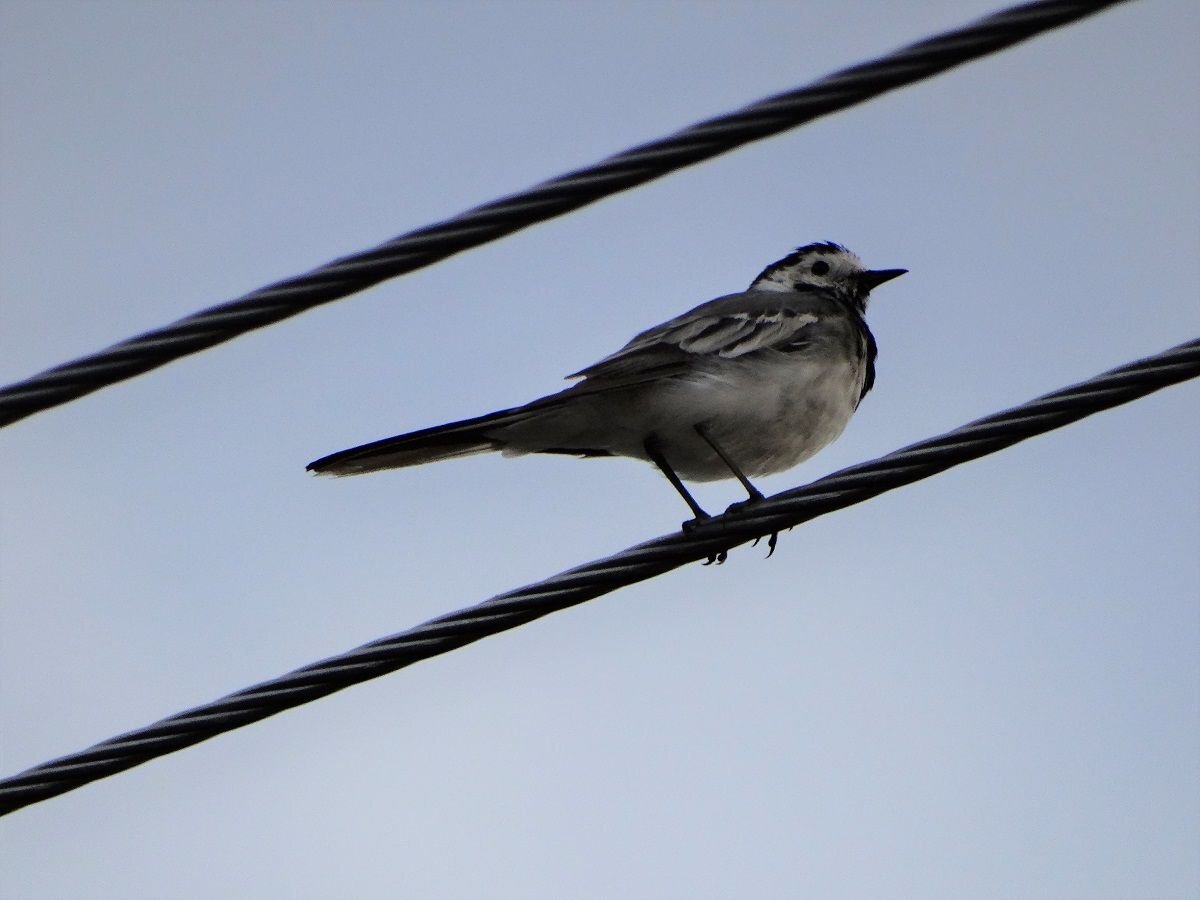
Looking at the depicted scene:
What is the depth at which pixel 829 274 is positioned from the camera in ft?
30.8

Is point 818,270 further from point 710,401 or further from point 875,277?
point 710,401

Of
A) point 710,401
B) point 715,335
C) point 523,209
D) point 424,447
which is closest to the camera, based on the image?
point 523,209

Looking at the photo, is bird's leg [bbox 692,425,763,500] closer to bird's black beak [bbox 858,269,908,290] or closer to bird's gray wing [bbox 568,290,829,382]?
bird's gray wing [bbox 568,290,829,382]

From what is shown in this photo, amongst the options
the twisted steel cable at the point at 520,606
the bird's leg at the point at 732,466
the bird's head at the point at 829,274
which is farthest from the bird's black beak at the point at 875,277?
the twisted steel cable at the point at 520,606

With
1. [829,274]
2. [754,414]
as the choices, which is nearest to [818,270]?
[829,274]

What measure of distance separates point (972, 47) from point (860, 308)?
5536 mm

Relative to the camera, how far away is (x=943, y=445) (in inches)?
172

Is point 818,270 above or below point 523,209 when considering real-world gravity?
below

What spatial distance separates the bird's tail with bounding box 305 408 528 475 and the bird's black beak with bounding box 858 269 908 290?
3256mm

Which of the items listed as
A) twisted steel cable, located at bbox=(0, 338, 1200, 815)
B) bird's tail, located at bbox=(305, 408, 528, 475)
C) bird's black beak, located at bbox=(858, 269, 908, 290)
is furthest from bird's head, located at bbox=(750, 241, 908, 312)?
twisted steel cable, located at bbox=(0, 338, 1200, 815)

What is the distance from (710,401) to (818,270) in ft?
7.68

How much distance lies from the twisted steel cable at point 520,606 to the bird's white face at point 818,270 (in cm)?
488

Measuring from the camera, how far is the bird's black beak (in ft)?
30.6

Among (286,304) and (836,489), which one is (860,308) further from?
(286,304)
